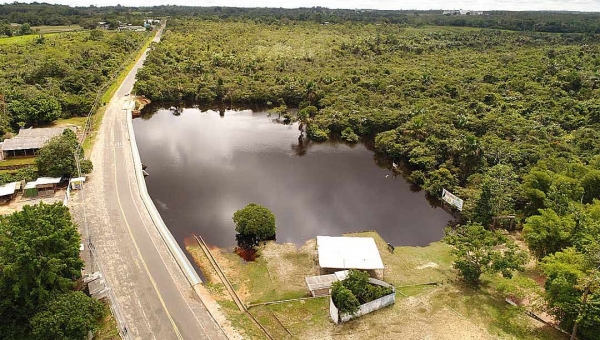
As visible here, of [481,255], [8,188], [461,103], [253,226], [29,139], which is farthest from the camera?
[461,103]

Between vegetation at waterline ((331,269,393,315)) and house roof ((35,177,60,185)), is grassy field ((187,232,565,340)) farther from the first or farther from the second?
house roof ((35,177,60,185))

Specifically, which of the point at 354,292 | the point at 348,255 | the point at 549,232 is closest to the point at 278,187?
the point at 348,255

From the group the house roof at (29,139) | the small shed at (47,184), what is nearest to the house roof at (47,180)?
the small shed at (47,184)

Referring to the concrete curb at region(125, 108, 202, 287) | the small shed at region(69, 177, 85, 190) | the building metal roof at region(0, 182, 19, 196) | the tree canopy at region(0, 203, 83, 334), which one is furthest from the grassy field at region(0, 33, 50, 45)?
the tree canopy at region(0, 203, 83, 334)

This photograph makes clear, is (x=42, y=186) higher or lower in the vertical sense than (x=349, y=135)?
lower

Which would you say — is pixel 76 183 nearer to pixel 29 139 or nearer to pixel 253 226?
pixel 29 139

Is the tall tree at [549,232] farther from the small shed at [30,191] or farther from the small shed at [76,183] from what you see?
the small shed at [30,191]

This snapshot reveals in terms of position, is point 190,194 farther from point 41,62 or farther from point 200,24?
point 200,24
